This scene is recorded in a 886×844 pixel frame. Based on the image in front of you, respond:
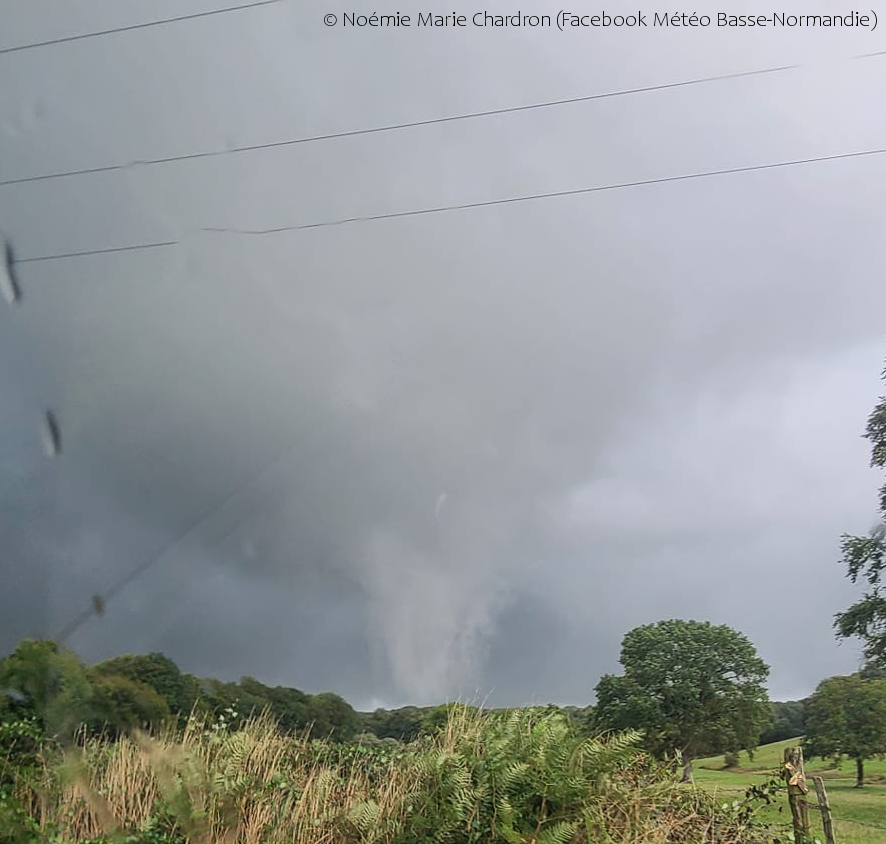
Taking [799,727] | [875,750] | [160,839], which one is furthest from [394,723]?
[875,750]

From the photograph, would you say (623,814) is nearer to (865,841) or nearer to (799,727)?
(865,841)

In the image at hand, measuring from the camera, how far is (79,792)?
3424 mm

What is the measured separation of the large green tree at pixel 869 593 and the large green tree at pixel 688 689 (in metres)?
0.87

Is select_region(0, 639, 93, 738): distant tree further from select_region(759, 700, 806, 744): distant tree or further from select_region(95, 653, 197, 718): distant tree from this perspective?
select_region(759, 700, 806, 744): distant tree

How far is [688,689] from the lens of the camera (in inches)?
184

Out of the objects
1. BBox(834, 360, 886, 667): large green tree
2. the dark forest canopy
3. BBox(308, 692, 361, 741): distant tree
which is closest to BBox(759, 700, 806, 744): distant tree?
BBox(834, 360, 886, 667): large green tree

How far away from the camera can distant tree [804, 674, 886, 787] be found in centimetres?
464

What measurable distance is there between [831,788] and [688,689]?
0.98m

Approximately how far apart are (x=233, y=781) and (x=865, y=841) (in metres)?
3.35

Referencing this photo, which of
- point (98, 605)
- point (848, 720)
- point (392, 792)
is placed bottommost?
point (392, 792)

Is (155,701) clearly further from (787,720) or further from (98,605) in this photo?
(787,720)

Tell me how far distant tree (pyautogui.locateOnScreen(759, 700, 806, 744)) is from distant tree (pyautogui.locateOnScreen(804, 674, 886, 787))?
1.6 inches

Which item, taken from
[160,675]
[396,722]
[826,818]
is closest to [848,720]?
[826,818]

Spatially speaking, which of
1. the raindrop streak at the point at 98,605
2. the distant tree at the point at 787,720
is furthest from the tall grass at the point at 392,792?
the distant tree at the point at 787,720
